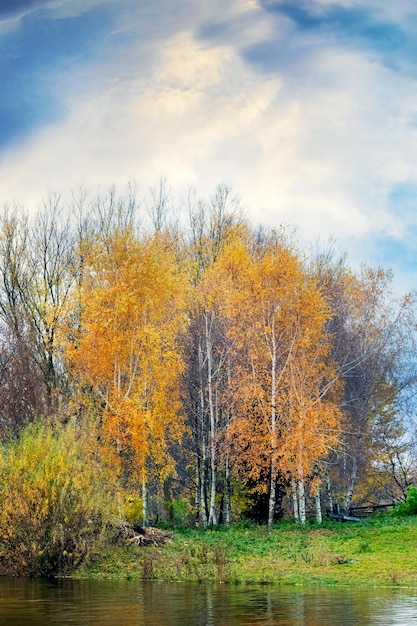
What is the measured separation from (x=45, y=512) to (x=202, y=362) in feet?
65.4

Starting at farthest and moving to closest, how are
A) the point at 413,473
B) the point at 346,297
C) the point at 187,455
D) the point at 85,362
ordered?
the point at 413,473
the point at 346,297
the point at 187,455
the point at 85,362

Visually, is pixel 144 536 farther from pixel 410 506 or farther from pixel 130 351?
pixel 410 506

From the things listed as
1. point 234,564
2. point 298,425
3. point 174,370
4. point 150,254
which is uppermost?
point 150,254

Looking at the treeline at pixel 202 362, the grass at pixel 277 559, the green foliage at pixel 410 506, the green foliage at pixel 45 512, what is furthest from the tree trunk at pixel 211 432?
the green foliage at pixel 45 512

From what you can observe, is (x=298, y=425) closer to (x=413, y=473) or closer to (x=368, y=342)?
(x=368, y=342)

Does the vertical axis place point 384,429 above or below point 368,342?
below

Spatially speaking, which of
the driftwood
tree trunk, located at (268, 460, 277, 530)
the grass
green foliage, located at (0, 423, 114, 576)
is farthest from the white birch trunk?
green foliage, located at (0, 423, 114, 576)

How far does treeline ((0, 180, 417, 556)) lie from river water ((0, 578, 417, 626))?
966cm

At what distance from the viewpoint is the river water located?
12.7 m

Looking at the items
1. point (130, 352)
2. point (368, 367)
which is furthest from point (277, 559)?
point (368, 367)

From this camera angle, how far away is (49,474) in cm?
2198

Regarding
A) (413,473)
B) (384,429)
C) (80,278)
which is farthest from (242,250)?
(413,473)

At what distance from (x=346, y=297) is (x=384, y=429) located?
8480mm

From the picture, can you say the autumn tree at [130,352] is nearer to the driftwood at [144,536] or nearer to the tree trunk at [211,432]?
the tree trunk at [211,432]
